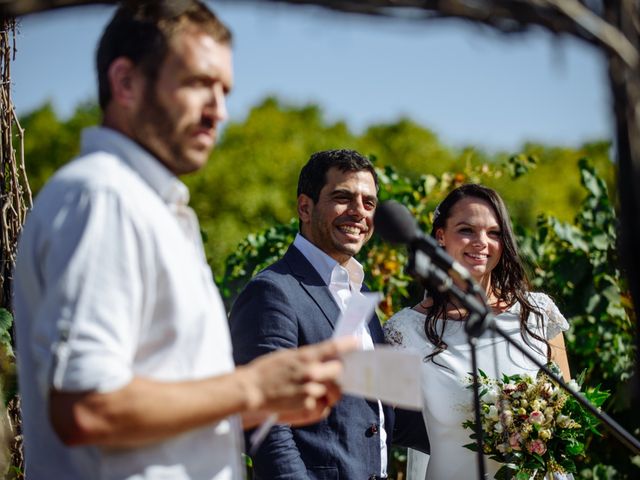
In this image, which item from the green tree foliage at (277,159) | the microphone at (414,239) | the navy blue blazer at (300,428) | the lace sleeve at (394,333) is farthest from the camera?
the green tree foliage at (277,159)

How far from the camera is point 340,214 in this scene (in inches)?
147

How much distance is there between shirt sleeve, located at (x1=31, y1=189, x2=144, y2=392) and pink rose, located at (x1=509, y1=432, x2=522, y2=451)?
221cm

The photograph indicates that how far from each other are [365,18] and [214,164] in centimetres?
2764

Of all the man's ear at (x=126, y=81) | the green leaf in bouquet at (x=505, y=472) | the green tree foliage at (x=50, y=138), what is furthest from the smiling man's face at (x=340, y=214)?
the green tree foliage at (x=50, y=138)

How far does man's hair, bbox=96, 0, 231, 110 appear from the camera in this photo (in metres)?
1.76

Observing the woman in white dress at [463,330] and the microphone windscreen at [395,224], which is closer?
the microphone windscreen at [395,224]

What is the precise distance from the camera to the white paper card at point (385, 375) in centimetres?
181

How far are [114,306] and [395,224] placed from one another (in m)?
1.02

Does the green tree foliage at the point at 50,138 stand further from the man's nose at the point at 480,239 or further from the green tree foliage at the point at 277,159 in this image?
the man's nose at the point at 480,239

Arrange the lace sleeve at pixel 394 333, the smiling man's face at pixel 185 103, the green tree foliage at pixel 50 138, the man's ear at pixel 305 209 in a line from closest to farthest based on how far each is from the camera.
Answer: the smiling man's face at pixel 185 103, the man's ear at pixel 305 209, the lace sleeve at pixel 394 333, the green tree foliage at pixel 50 138

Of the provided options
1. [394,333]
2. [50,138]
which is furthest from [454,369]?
[50,138]

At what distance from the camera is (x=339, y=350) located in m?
1.79

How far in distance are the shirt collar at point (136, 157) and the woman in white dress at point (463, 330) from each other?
2.28 meters

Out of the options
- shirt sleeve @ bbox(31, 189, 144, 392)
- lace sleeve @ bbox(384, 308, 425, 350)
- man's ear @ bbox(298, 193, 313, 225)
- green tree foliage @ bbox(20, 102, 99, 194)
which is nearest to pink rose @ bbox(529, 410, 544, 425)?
lace sleeve @ bbox(384, 308, 425, 350)
